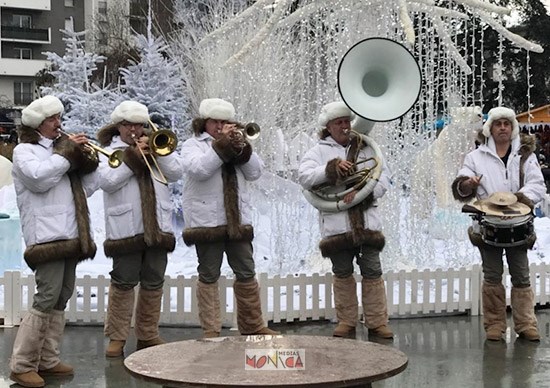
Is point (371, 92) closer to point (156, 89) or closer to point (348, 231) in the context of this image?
point (348, 231)

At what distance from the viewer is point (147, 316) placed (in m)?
6.12

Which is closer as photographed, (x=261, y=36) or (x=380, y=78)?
(x=380, y=78)

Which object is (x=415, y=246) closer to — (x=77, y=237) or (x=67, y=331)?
(x=67, y=331)

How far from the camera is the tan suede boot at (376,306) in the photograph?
662 cm

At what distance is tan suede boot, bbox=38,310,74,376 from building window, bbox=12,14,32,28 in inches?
2204

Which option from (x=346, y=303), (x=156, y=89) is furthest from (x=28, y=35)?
(x=346, y=303)

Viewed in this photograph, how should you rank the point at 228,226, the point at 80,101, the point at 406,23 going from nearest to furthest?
the point at 228,226 → the point at 406,23 → the point at 80,101

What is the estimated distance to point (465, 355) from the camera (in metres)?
6.16

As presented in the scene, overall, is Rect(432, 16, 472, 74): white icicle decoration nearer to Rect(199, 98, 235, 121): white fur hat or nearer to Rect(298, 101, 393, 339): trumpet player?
Rect(298, 101, 393, 339): trumpet player

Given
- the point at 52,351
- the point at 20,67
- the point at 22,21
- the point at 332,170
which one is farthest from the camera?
the point at 22,21

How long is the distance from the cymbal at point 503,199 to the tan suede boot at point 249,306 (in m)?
1.75

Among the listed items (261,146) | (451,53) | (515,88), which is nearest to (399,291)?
(451,53)

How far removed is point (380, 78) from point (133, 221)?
7.15 feet

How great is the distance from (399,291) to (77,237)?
301cm
